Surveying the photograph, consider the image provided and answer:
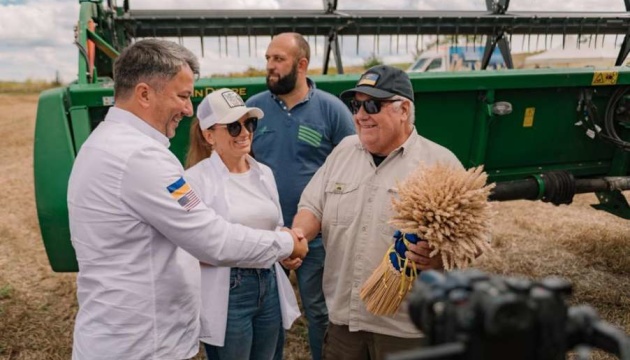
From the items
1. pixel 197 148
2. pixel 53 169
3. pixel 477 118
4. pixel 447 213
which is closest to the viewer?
pixel 447 213

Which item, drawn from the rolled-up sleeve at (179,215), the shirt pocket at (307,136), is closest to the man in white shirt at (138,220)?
the rolled-up sleeve at (179,215)

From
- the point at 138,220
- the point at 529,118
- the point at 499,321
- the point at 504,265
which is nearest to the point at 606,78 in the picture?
the point at 529,118

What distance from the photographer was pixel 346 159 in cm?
237

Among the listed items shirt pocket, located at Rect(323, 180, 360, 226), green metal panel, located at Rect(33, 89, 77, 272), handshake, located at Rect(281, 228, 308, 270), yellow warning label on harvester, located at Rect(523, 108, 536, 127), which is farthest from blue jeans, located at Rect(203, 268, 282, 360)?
yellow warning label on harvester, located at Rect(523, 108, 536, 127)

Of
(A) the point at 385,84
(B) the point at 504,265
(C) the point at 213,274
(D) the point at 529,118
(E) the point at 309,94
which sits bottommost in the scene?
(B) the point at 504,265

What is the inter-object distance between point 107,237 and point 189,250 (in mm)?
271

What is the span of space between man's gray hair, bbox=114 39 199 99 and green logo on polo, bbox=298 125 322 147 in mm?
1458

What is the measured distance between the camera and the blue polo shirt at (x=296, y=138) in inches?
130

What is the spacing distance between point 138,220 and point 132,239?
0.07 metres

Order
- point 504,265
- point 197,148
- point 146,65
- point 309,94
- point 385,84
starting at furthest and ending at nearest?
1. point 504,265
2. point 309,94
3. point 197,148
4. point 385,84
5. point 146,65

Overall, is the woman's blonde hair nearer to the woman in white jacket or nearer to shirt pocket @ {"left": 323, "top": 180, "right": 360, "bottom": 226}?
the woman in white jacket

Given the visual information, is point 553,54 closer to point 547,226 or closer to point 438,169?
point 547,226

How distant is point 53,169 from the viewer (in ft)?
9.48

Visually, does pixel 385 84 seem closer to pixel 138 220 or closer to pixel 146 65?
pixel 146 65
